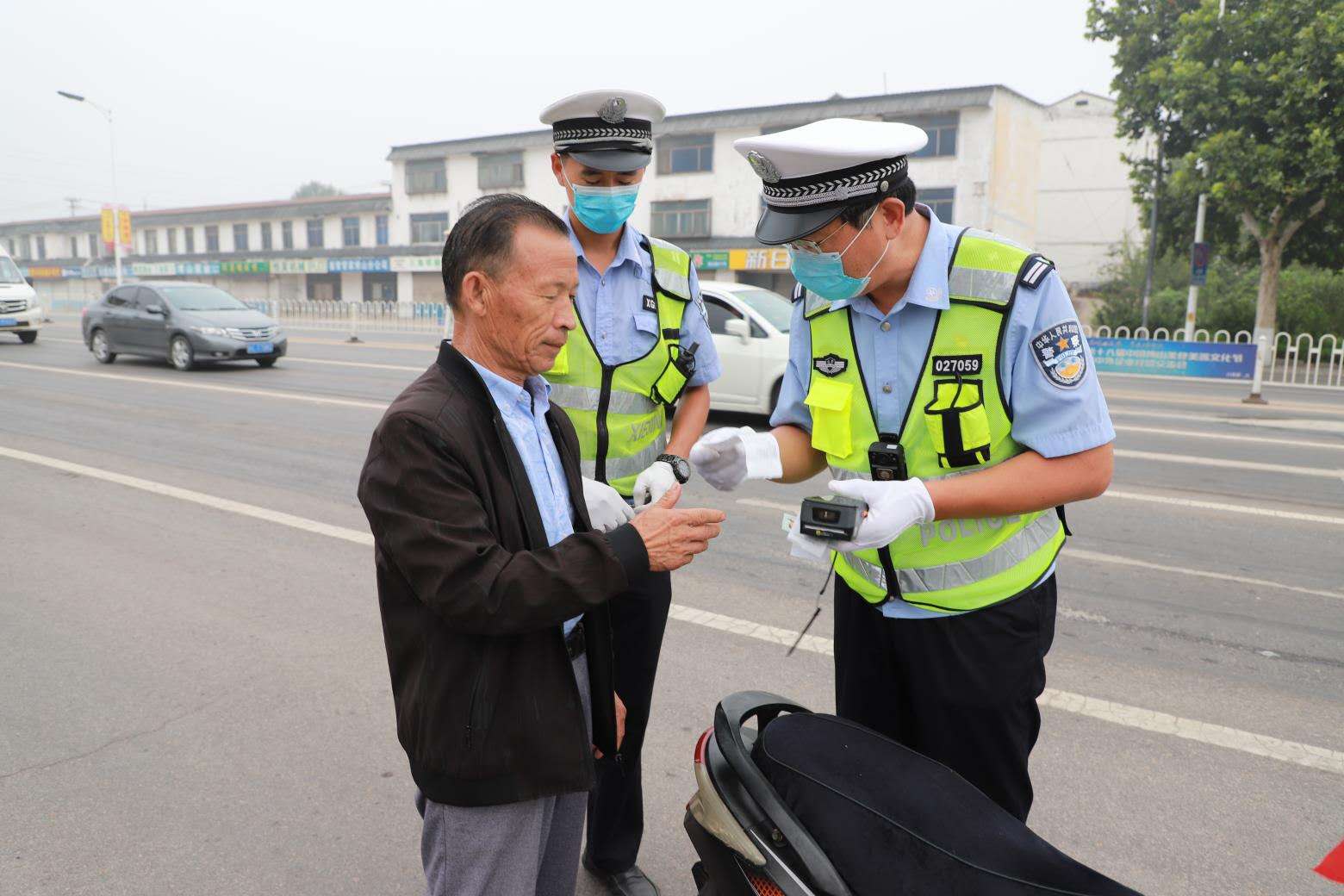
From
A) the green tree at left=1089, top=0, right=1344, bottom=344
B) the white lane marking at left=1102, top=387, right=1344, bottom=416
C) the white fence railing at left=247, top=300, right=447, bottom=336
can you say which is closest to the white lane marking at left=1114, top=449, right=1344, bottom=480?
the white lane marking at left=1102, top=387, right=1344, bottom=416

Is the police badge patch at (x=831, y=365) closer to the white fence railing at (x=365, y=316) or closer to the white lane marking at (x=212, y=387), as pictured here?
the white lane marking at (x=212, y=387)

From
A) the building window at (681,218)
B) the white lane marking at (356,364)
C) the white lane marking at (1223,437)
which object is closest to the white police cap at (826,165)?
the white lane marking at (1223,437)

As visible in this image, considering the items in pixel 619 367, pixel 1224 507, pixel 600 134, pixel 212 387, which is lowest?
pixel 1224 507

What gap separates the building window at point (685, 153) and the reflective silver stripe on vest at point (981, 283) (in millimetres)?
35595

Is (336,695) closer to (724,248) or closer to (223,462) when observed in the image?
(223,462)

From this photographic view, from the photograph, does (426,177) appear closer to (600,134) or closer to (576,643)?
(600,134)

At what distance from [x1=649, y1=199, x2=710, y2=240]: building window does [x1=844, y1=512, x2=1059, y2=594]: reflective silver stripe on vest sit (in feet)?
117

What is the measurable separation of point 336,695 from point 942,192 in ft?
103

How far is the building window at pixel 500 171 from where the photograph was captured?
4062 centimetres

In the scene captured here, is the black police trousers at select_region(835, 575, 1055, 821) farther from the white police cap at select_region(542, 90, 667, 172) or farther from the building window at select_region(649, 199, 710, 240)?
the building window at select_region(649, 199, 710, 240)

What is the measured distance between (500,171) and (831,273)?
41.9m

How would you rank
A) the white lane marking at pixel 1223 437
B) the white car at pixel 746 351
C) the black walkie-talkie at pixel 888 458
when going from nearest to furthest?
1. the black walkie-talkie at pixel 888 458
2. the white lane marking at pixel 1223 437
3. the white car at pixel 746 351

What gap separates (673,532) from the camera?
1756 millimetres

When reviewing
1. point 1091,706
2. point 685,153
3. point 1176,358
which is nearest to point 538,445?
point 1091,706
